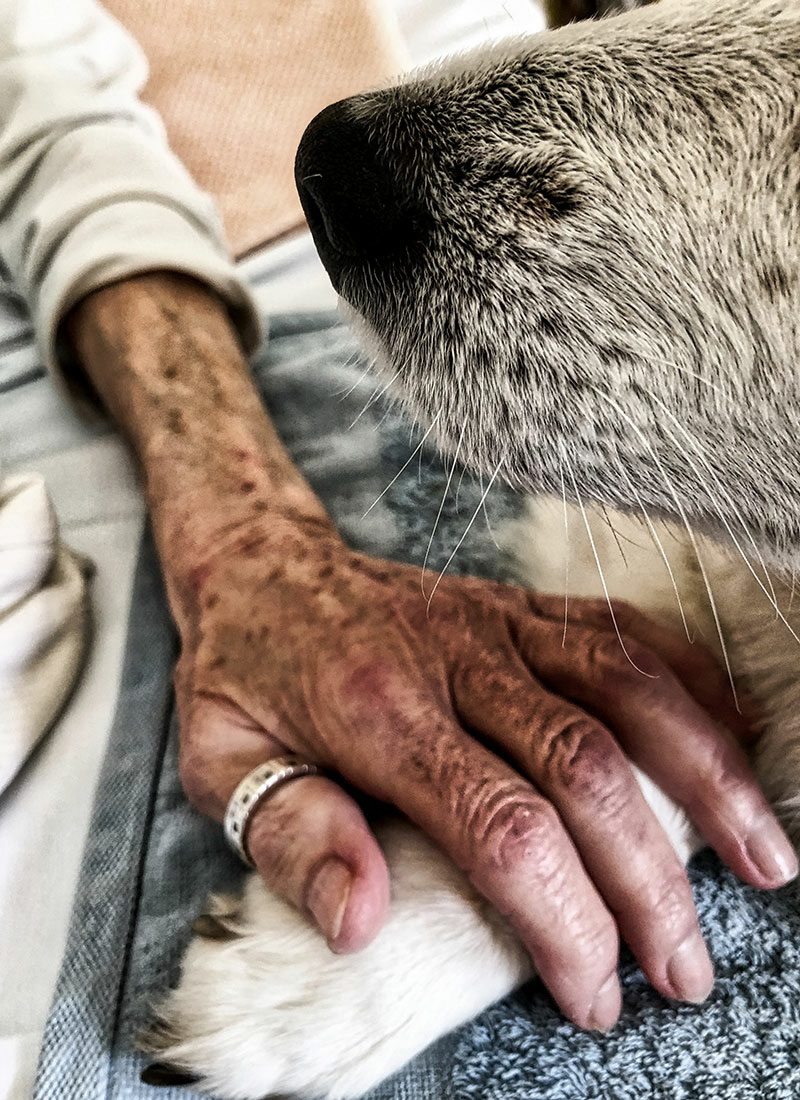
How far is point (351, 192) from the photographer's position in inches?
22.5

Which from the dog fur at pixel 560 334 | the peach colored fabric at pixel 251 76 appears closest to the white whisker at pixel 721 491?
the dog fur at pixel 560 334

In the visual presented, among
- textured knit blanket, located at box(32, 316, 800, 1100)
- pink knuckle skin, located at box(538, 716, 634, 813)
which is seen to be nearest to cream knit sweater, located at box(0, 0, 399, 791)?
textured knit blanket, located at box(32, 316, 800, 1100)

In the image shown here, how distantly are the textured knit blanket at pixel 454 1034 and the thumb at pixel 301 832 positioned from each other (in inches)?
1.9

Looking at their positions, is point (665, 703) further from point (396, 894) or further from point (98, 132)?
point (98, 132)

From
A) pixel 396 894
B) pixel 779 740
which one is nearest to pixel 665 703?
pixel 779 740

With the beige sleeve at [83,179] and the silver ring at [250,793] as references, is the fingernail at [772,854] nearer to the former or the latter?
the silver ring at [250,793]

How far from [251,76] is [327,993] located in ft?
4.34

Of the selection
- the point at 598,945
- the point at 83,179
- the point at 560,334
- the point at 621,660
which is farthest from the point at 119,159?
the point at 598,945

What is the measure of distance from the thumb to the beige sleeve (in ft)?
2.00

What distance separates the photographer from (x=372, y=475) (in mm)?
986

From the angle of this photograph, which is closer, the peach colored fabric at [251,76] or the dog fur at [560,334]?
the dog fur at [560,334]

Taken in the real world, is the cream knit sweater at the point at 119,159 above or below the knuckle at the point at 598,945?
above

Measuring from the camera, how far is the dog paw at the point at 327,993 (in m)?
0.57

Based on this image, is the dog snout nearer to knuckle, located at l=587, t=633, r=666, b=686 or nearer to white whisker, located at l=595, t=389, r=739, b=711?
white whisker, located at l=595, t=389, r=739, b=711
